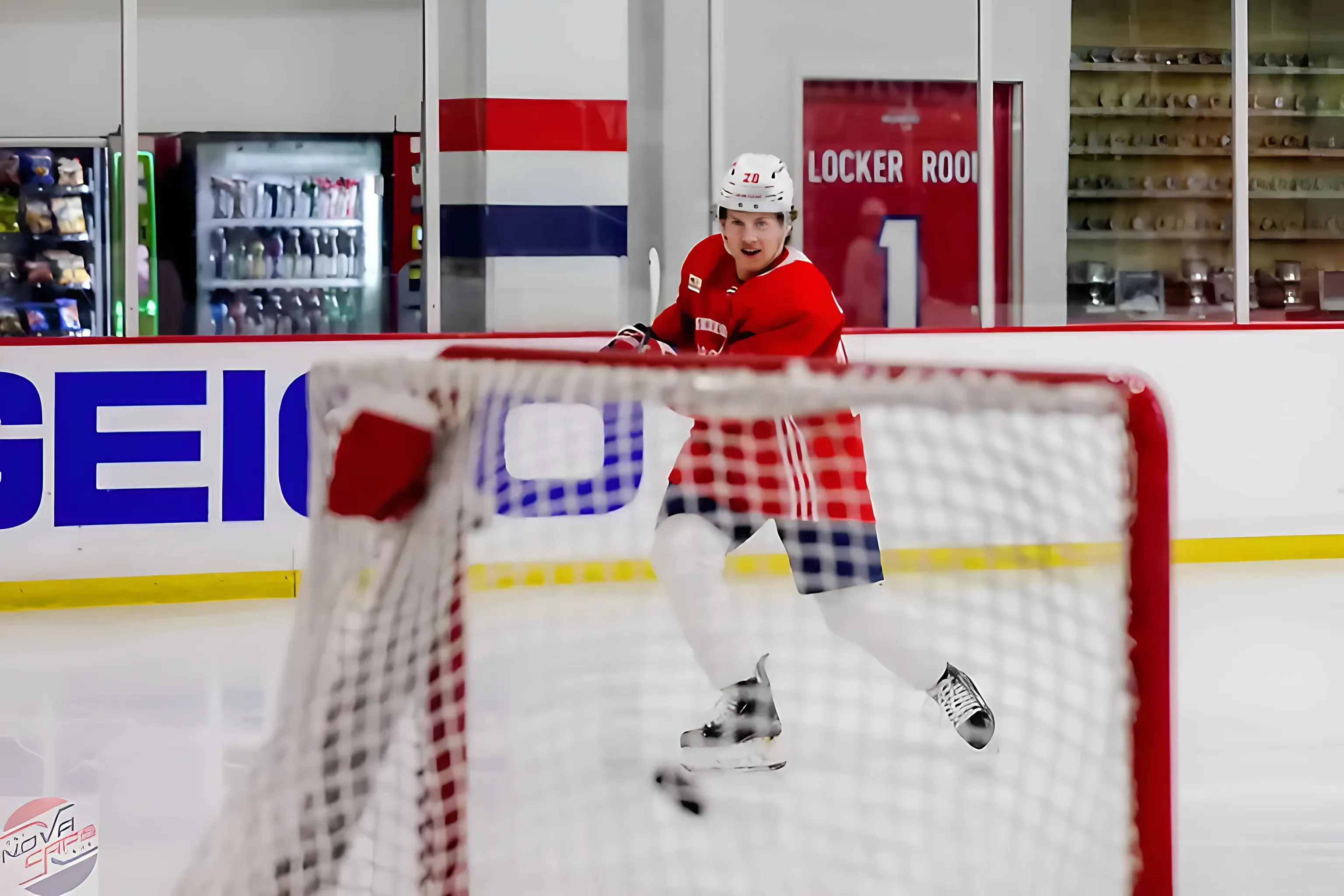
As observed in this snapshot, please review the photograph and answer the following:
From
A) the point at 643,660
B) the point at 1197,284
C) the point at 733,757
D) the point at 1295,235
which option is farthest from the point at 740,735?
the point at 1295,235

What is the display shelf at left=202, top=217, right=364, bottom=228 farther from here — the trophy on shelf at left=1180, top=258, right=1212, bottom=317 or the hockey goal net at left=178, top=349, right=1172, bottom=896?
the trophy on shelf at left=1180, top=258, right=1212, bottom=317

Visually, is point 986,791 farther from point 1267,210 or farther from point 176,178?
point 1267,210

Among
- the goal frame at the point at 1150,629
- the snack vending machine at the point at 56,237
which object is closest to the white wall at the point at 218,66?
the snack vending machine at the point at 56,237

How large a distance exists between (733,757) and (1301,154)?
4.30 meters

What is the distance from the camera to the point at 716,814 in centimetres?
240

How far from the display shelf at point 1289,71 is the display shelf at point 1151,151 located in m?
0.33

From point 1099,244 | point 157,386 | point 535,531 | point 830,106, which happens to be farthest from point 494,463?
point 1099,244

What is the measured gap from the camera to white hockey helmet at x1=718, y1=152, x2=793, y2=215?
2.69m

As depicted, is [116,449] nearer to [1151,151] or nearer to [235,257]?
[235,257]

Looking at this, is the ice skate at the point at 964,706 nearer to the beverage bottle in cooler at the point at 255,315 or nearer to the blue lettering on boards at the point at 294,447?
the blue lettering on boards at the point at 294,447

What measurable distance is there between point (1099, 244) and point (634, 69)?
1.95 m

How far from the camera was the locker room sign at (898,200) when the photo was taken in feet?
17.2

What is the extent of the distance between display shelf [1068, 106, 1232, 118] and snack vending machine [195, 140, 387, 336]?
274 centimetres

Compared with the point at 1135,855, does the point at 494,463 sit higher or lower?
higher
